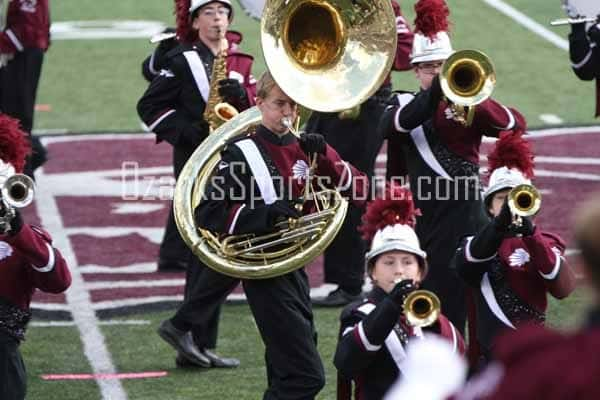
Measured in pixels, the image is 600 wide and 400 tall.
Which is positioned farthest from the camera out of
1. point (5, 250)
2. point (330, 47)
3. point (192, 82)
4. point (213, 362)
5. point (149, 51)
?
point (149, 51)

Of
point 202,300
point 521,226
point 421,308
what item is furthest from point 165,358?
point 421,308

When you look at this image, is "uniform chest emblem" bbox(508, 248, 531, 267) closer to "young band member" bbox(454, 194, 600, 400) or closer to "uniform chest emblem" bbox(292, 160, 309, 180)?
"uniform chest emblem" bbox(292, 160, 309, 180)

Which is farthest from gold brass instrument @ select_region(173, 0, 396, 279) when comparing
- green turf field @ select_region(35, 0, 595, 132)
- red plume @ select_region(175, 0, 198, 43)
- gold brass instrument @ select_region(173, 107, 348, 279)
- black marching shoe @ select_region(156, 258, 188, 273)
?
green turf field @ select_region(35, 0, 595, 132)

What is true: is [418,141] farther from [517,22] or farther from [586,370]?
[517,22]

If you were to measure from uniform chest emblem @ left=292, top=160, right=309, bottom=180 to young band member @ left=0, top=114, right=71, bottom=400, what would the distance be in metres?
0.90

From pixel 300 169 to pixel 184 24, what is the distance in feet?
7.24

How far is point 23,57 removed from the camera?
35.1 ft

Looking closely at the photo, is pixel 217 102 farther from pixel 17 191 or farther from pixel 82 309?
pixel 17 191

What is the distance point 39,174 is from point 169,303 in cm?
342

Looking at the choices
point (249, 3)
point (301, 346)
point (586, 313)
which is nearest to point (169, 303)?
point (249, 3)

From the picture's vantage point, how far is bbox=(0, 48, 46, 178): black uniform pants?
10711 millimetres

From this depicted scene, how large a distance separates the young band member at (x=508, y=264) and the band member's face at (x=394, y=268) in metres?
0.54

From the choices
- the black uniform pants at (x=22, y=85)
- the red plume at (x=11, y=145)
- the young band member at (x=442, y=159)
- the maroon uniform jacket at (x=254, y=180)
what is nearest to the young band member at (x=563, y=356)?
the maroon uniform jacket at (x=254, y=180)

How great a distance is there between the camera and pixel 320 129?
8.33 meters
